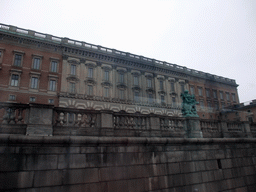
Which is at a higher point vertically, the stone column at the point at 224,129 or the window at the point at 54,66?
the window at the point at 54,66

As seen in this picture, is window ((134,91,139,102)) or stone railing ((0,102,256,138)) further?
window ((134,91,139,102))

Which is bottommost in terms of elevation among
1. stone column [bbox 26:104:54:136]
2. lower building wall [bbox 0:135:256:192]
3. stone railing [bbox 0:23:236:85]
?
Answer: lower building wall [bbox 0:135:256:192]

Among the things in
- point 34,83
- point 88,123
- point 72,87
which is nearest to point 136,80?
point 72,87

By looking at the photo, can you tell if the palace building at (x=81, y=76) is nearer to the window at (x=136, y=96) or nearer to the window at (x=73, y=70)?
the window at (x=136, y=96)

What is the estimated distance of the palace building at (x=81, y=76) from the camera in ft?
103

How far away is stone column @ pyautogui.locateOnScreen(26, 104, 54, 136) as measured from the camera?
253 inches

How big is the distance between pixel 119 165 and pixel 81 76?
30.4 metres

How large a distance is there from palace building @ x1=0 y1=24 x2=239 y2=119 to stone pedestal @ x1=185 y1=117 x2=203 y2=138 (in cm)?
2595

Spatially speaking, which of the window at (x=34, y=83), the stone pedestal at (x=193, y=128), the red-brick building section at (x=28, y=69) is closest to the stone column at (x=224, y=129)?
the stone pedestal at (x=193, y=128)

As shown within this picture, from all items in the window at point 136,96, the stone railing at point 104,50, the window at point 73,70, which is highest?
the stone railing at point 104,50

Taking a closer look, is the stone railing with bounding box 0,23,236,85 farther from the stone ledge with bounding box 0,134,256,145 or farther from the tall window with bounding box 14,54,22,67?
the stone ledge with bounding box 0,134,256,145

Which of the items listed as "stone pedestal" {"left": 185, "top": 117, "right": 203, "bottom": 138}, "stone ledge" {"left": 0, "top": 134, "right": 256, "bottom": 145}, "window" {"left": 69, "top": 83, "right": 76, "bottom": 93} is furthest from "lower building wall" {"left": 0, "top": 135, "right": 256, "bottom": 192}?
"window" {"left": 69, "top": 83, "right": 76, "bottom": 93}

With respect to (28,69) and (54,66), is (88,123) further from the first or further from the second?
(54,66)

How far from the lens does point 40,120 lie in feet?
21.6
